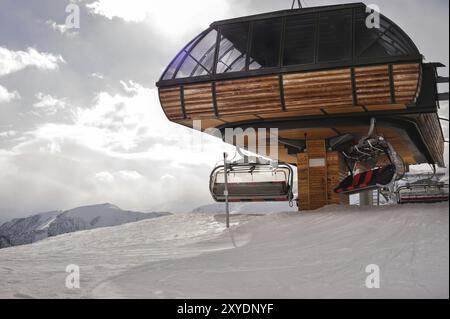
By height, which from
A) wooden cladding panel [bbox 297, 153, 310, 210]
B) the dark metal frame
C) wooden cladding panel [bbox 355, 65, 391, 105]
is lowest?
wooden cladding panel [bbox 297, 153, 310, 210]

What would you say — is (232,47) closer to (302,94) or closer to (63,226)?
(302,94)

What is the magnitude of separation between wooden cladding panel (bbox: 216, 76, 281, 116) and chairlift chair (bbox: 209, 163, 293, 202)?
7.28ft

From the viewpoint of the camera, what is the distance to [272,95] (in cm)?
1477

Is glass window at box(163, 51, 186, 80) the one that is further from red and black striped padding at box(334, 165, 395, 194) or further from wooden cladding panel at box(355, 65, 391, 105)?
red and black striped padding at box(334, 165, 395, 194)

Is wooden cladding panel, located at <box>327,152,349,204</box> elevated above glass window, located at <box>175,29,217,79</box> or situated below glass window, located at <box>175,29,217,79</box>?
below

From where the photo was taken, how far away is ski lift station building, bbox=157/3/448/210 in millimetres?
13906

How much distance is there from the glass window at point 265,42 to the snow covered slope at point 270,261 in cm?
560

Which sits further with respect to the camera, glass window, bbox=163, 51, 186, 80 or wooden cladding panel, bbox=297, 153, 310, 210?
wooden cladding panel, bbox=297, 153, 310, 210

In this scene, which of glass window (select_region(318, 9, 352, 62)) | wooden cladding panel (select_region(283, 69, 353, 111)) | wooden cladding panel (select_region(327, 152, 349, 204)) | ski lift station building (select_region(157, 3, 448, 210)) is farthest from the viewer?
wooden cladding panel (select_region(327, 152, 349, 204))

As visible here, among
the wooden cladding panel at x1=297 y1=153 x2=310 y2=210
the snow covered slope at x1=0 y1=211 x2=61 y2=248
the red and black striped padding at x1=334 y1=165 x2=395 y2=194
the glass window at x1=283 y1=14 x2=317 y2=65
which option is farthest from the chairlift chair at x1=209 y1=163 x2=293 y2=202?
the snow covered slope at x1=0 y1=211 x2=61 y2=248

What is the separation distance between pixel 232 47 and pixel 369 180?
21.1 feet

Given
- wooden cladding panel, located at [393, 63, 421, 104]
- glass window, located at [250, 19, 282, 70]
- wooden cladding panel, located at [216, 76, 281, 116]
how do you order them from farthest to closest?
glass window, located at [250, 19, 282, 70] → wooden cladding panel, located at [216, 76, 281, 116] → wooden cladding panel, located at [393, 63, 421, 104]
